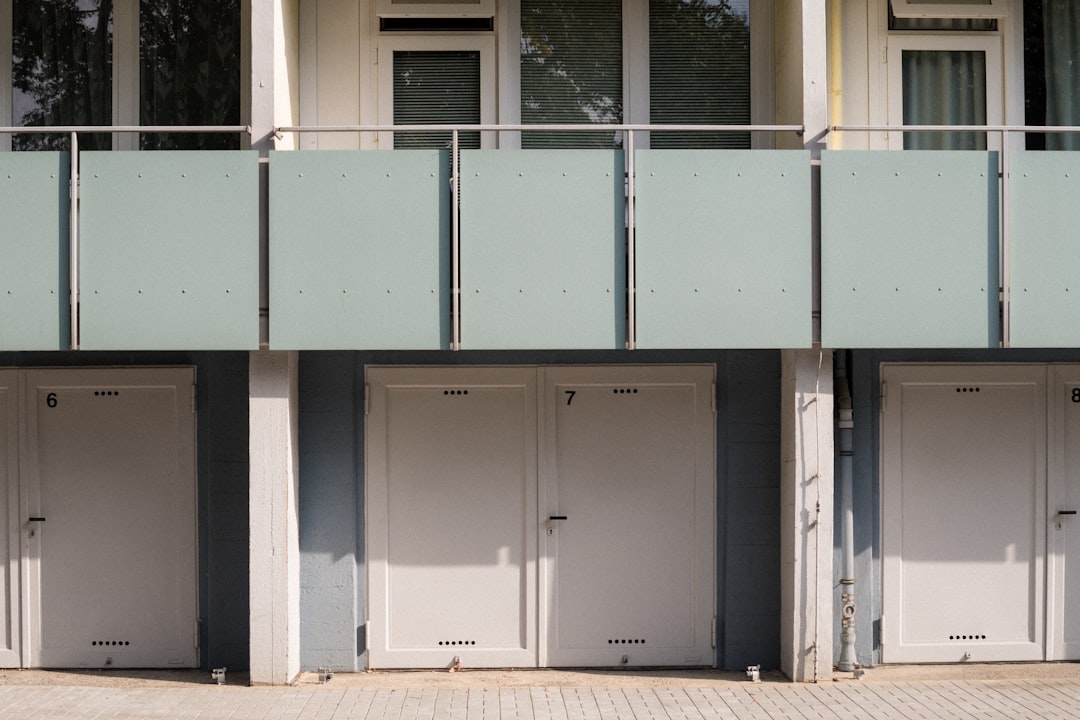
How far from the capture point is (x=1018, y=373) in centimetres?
1010

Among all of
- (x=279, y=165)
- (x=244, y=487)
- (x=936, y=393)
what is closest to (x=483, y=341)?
(x=279, y=165)

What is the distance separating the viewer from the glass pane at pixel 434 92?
399 inches

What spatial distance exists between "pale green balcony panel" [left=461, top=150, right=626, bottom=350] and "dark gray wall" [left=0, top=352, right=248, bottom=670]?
2.48 m

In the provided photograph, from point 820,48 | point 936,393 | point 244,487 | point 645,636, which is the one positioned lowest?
point 645,636

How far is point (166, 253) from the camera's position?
28.9ft

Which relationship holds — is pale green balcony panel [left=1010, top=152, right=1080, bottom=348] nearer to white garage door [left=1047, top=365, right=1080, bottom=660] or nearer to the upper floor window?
white garage door [left=1047, top=365, right=1080, bottom=660]

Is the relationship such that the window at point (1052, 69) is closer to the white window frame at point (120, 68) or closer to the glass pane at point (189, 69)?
the glass pane at point (189, 69)

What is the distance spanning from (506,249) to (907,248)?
3.18 m

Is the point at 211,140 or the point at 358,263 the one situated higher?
the point at 211,140

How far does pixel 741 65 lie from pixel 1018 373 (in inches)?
147

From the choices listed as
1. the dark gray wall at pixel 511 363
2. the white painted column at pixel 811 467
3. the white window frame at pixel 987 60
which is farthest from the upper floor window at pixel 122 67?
the white window frame at pixel 987 60

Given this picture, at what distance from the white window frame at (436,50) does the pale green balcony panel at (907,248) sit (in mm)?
3046

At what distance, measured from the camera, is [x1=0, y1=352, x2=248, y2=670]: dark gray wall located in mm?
9906

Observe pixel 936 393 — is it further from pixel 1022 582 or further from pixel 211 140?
pixel 211 140
